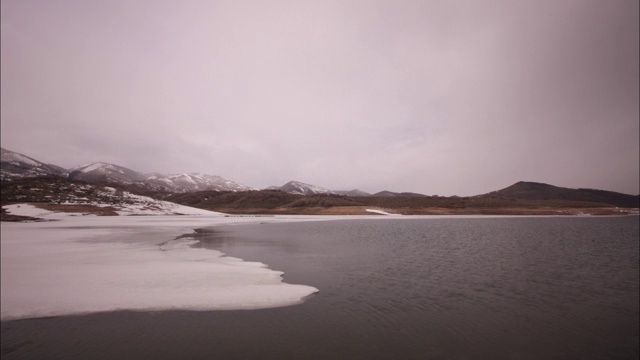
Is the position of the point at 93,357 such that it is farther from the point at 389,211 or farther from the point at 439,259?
the point at 389,211

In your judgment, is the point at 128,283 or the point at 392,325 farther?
the point at 128,283

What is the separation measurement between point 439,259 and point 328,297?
14.8m

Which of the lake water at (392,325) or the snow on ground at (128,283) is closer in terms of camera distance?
the lake water at (392,325)

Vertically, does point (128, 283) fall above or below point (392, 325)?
above

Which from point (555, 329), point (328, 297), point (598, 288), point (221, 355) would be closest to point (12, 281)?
point (221, 355)

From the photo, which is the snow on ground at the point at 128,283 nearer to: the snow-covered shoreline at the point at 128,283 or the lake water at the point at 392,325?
the snow-covered shoreline at the point at 128,283

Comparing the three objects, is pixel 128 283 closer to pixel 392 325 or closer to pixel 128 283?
pixel 128 283

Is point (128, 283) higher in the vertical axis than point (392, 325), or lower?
higher

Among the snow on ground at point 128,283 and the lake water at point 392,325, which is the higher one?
the snow on ground at point 128,283

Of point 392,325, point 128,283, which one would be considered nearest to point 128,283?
point 128,283

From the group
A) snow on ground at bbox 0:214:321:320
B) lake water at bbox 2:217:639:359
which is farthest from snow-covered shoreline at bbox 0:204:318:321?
lake water at bbox 2:217:639:359

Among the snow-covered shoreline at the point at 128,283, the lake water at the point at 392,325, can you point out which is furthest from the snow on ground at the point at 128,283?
the lake water at the point at 392,325

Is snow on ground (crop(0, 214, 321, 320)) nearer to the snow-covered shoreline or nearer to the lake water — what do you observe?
the snow-covered shoreline

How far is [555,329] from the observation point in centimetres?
1192
